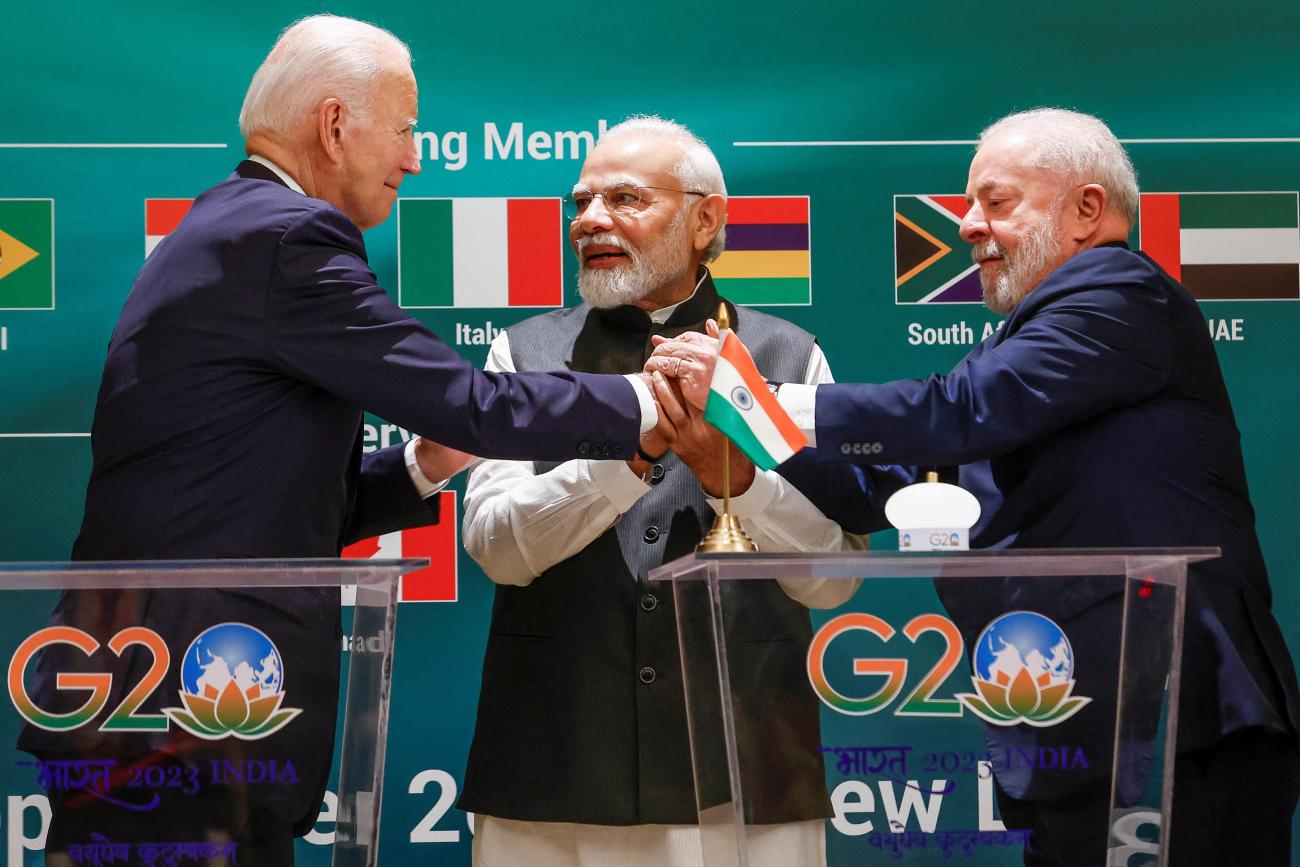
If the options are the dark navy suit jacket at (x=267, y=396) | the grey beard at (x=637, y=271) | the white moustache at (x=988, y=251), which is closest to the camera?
the dark navy suit jacket at (x=267, y=396)

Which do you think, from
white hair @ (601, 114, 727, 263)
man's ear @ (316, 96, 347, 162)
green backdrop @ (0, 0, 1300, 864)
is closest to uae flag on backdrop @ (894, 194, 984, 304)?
green backdrop @ (0, 0, 1300, 864)

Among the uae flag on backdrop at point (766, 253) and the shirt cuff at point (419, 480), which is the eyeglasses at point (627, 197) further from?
the shirt cuff at point (419, 480)

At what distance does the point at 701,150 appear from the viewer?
314 cm

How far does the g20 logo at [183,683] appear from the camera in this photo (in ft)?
6.13

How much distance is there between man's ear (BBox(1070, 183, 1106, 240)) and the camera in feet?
9.23

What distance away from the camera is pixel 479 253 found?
11.7 ft

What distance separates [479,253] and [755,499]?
1156 millimetres

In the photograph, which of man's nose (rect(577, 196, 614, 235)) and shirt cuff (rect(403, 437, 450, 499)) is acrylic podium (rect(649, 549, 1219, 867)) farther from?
man's nose (rect(577, 196, 614, 235))

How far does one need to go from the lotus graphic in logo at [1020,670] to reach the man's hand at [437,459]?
117cm

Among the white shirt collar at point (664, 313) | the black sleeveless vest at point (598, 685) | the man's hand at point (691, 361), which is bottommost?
the black sleeveless vest at point (598, 685)

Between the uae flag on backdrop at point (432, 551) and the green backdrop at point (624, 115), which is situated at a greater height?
the green backdrop at point (624, 115)

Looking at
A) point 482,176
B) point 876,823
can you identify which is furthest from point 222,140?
point 876,823

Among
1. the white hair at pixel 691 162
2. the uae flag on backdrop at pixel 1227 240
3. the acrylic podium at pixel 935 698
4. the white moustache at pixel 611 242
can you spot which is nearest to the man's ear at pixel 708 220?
the white hair at pixel 691 162

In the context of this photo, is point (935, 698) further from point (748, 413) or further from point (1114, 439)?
point (1114, 439)
